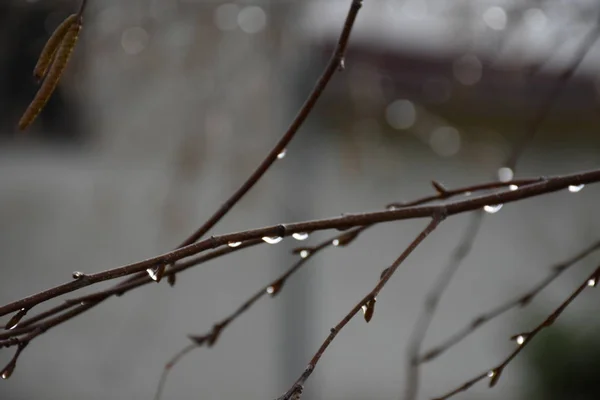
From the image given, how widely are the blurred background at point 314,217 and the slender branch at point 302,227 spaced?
6.31 feet

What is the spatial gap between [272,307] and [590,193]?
1874 millimetres

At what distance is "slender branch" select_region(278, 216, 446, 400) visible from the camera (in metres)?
0.50

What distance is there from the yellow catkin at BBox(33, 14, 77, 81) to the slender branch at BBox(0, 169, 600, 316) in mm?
164

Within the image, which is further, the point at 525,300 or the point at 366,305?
the point at 525,300

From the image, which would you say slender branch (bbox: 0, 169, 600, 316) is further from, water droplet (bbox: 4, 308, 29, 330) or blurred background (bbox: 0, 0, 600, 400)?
blurred background (bbox: 0, 0, 600, 400)

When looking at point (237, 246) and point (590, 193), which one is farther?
point (590, 193)

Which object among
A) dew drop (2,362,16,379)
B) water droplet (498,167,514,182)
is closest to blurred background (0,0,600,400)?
water droplet (498,167,514,182)

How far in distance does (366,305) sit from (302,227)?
81 mm

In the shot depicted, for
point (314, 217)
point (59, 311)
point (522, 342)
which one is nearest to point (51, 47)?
point (59, 311)

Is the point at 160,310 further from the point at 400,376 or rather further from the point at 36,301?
the point at 36,301

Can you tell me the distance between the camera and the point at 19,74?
342 cm

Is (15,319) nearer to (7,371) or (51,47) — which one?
(7,371)

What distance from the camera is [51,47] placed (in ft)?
1.92

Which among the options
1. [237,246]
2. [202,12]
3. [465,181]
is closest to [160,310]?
[465,181]
